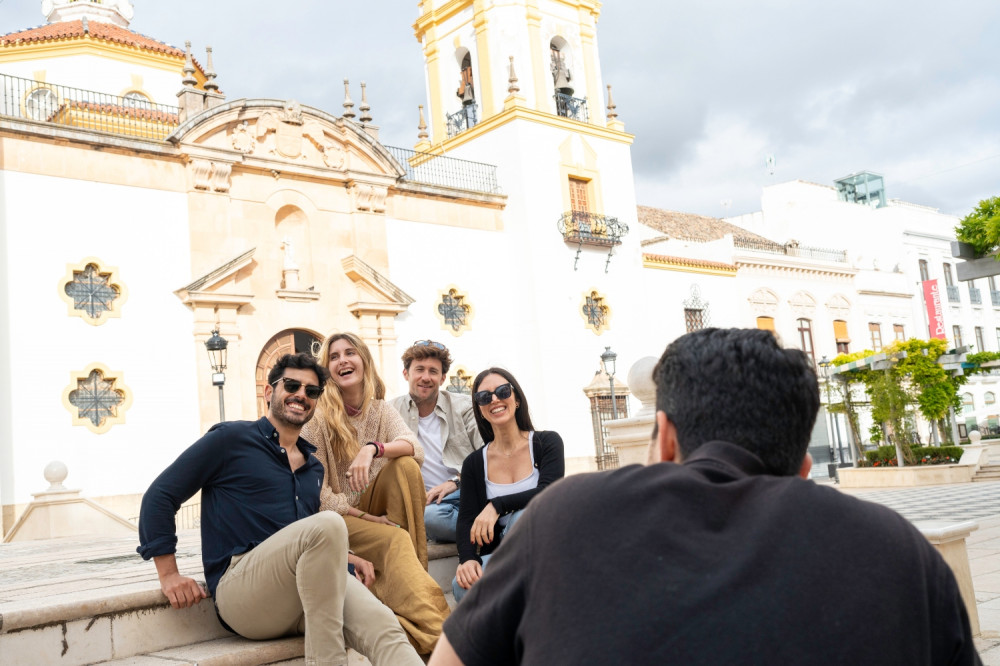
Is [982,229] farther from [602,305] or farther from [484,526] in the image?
[602,305]

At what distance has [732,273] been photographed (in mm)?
30219

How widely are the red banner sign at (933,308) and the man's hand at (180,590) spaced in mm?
39470

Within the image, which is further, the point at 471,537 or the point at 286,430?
the point at 471,537

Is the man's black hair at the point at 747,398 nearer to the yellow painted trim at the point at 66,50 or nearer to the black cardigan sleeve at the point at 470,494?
the black cardigan sleeve at the point at 470,494

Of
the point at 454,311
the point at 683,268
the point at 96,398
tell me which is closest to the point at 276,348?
the point at 96,398

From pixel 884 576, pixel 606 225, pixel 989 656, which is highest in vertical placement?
pixel 606 225

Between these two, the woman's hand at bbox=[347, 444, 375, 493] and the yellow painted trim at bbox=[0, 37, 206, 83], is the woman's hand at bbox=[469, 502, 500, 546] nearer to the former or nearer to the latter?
the woman's hand at bbox=[347, 444, 375, 493]

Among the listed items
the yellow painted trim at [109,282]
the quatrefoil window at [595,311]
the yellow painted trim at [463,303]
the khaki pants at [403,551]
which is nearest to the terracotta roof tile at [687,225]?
the quatrefoil window at [595,311]

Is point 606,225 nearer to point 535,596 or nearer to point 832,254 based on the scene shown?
point 832,254

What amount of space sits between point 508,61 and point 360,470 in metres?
21.0

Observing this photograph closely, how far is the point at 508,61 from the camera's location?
945 inches

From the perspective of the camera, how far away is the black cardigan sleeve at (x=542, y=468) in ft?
15.6

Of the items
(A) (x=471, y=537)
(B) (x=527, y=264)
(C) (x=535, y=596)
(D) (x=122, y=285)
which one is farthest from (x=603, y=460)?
(C) (x=535, y=596)

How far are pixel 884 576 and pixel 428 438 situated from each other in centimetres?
452
